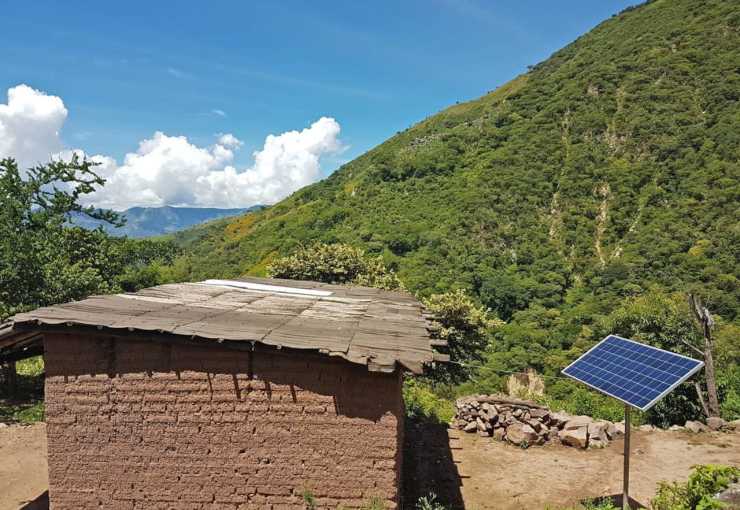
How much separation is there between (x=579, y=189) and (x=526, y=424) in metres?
35.5

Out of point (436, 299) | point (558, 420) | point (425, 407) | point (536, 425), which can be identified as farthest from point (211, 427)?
point (436, 299)

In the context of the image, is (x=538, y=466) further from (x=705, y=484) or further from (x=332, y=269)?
(x=332, y=269)

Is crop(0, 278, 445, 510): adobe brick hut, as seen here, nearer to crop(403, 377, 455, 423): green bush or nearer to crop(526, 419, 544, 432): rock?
crop(526, 419, 544, 432): rock

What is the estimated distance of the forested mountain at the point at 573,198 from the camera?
106 feet

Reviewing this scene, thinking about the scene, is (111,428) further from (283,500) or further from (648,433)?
(648,433)

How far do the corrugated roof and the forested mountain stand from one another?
18340 millimetres


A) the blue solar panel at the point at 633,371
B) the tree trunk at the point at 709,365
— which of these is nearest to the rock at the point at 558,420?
the tree trunk at the point at 709,365

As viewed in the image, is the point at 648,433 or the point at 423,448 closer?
the point at 423,448

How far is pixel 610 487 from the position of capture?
10109 mm

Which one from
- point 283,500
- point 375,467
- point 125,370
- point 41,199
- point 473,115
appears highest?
point 473,115

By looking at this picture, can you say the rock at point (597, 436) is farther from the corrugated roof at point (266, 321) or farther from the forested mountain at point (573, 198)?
the forested mountain at point (573, 198)

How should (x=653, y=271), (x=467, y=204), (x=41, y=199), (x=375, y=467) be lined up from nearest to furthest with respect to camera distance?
(x=375, y=467), (x=41, y=199), (x=653, y=271), (x=467, y=204)

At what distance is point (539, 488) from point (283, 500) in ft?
19.4

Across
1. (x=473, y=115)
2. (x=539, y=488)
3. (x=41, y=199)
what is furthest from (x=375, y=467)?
(x=473, y=115)
